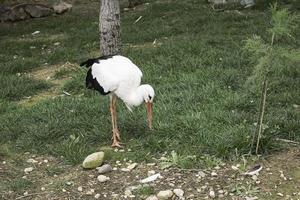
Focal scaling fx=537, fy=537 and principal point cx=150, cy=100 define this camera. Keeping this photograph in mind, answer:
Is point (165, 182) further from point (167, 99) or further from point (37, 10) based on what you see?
point (37, 10)

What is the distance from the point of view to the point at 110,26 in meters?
9.05

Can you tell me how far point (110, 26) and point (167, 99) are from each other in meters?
2.39

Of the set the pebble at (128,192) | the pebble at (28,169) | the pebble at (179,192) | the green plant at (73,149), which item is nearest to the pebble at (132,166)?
the pebble at (128,192)

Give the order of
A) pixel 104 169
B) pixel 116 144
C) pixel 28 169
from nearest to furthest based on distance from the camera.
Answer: pixel 104 169
pixel 28 169
pixel 116 144

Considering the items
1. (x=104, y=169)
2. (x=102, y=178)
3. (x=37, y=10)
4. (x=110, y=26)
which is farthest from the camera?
(x=37, y=10)

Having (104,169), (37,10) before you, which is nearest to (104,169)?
(104,169)

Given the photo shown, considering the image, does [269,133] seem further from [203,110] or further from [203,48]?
[203,48]

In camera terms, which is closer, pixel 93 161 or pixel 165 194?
pixel 165 194

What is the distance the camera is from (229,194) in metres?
4.95

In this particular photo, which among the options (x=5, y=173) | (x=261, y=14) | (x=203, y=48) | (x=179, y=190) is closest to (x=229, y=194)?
(x=179, y=190)

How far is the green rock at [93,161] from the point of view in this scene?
219 inches

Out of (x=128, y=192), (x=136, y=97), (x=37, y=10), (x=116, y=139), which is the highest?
(x=136, y=97)

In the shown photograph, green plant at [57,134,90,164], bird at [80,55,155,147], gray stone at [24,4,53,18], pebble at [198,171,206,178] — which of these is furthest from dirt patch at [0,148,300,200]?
gray stone at [24,4,53,18]

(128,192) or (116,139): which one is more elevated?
(116,139)
